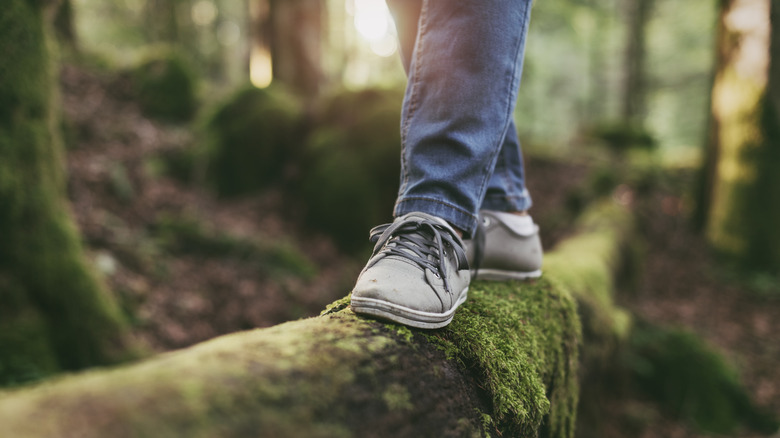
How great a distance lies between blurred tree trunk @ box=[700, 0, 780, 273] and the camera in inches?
254

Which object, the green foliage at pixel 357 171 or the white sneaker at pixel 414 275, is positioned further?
the green foliage at pixel 357 171

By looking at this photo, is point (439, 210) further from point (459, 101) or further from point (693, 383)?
point (693, 383)

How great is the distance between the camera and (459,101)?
1.47 metres

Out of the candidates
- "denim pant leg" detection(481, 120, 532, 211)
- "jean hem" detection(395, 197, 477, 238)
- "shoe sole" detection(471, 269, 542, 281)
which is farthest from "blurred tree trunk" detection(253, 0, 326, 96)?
"jean hem" detection(395, 197, 477, 238)

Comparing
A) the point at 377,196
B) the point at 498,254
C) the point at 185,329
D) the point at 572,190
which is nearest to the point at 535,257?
the point at 498,254

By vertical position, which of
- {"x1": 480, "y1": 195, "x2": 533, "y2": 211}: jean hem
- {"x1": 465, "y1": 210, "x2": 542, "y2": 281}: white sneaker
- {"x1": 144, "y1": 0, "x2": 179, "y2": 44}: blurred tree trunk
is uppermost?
A: {"x1": 144, "y1": 0, "x2": 179, "y2": 44}: blurred tree trunk

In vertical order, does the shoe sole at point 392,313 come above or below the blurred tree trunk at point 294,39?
below

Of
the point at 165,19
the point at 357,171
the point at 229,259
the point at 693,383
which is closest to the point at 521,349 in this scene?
the point at 693,383

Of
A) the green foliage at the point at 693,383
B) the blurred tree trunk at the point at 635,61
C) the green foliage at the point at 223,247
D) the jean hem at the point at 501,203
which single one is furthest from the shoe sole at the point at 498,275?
the blurred tree trunk at the point at 635,61

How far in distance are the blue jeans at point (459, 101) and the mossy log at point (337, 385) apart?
427mm

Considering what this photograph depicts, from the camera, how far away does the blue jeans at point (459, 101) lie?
1.46m

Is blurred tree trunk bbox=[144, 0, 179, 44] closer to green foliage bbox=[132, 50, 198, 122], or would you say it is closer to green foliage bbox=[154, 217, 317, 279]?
green foliage bbox=[132, 50, 198, 122]

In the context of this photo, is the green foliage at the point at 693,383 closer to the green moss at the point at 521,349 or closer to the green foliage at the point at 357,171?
the green moss at the point at 521,349

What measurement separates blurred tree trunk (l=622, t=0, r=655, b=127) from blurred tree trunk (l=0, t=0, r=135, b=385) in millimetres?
14421
